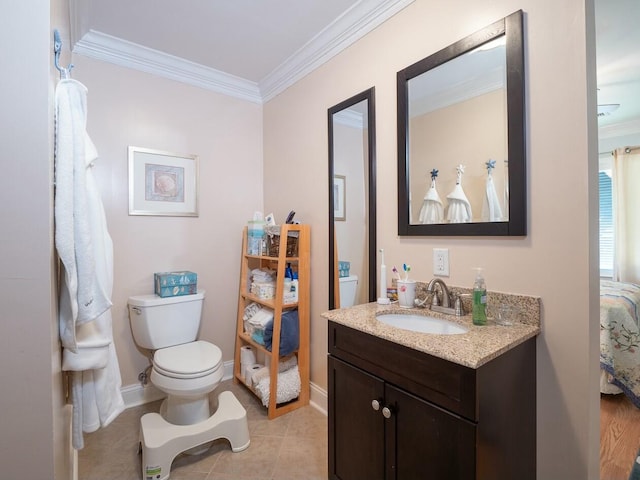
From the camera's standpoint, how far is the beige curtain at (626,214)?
3477 mm

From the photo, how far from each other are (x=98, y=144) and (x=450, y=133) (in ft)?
7.05

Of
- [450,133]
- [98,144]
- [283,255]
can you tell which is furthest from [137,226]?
[450,133]

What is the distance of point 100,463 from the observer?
5.20ft

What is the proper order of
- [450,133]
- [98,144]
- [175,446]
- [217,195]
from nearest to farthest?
[450,133]
[175,446]
[98,144]
[217,195]

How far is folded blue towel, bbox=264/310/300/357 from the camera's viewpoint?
2043mm

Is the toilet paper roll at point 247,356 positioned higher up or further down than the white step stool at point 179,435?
higher up

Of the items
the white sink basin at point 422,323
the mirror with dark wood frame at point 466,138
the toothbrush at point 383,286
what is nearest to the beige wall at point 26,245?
the white sink basin at point 422,323

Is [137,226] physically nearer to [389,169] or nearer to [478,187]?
[389,169]

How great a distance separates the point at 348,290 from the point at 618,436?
1.76 meters

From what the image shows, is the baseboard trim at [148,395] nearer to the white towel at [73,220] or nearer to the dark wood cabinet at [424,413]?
the dark wood cabinet at [424,413]

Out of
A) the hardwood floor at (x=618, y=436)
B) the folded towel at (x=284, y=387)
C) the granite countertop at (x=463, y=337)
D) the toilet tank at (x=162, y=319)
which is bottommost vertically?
the hardwood floor at (x=618, y=436)

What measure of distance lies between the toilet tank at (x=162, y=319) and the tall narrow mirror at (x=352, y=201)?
97 cm

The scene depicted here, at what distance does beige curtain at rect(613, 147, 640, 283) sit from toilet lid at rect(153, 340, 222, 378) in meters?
4.44

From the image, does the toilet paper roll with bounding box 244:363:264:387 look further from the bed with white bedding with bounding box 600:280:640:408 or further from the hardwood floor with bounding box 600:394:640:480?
the bed with white bedding with bounding box 600:280:640:408
